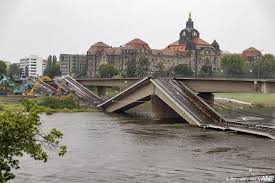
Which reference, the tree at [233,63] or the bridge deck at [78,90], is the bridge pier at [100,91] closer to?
the bridge deck at [78,90]

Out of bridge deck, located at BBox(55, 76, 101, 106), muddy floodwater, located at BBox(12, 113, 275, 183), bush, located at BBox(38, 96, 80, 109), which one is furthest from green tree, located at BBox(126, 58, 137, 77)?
muddy floodwater, located at BBox(12, 113, 275, 183)

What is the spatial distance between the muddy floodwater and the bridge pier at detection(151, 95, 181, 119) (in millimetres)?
12915

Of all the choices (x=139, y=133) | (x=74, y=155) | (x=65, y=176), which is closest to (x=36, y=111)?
(x=65, y=176)

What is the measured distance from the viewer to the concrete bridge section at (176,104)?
6600 centimetres

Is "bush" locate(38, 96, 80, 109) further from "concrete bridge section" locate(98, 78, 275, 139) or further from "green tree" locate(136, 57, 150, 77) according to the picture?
"green tree" locate(136, 57, 150, 77)

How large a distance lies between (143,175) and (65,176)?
19.0 feet

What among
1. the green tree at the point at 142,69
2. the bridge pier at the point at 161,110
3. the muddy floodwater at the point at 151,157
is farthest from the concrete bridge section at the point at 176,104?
the green tree at the point at 142,69

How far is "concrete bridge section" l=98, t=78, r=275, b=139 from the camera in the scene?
66000 millimetres

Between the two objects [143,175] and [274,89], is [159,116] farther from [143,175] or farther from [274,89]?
[143,175]

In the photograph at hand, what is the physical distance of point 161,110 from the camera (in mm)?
82938

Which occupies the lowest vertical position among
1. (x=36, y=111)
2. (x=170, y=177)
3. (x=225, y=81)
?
(x=170, y=177)

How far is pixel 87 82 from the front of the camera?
120188 millimetres

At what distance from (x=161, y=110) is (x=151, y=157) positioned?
126 feet

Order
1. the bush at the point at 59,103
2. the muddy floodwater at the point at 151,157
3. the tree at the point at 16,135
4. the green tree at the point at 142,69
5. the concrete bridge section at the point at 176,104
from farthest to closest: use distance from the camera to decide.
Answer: the green tree at the point at 142,69 → the bush at the point at 59,103 → the concrete bridge section at the point at 176,104 → the muddy floodwater at the point at 151,157 → the tree at the point at 16,135
